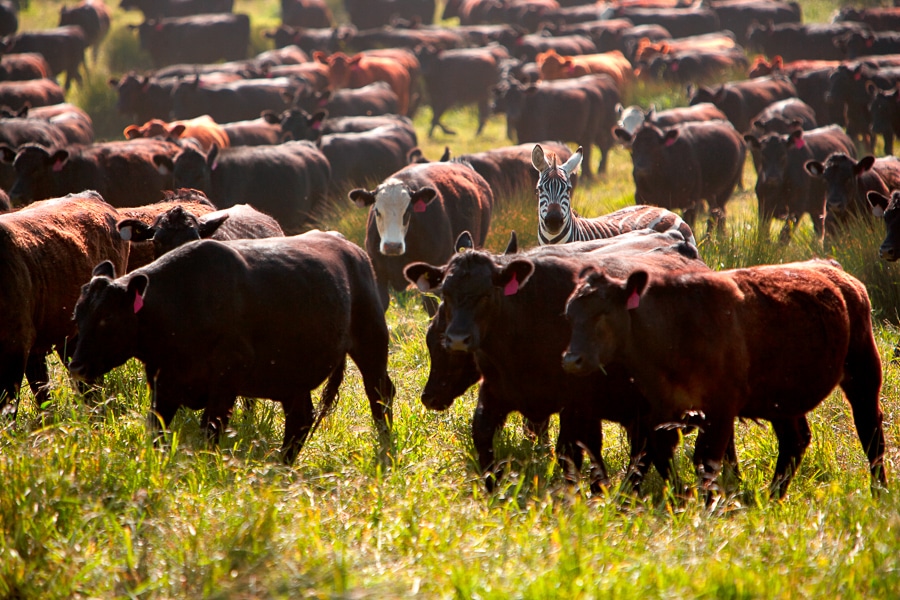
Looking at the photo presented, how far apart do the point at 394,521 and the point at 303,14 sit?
122 ft

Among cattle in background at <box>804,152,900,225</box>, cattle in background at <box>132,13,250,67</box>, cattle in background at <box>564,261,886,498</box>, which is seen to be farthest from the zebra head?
cattle in background at <box>132,13,250,67</box>

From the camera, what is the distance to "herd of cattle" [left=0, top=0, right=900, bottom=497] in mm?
5297

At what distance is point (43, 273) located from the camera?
22.8 feet

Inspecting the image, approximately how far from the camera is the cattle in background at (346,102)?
23.8 metres

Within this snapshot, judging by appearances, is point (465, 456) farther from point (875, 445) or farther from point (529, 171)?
point (529, 171)

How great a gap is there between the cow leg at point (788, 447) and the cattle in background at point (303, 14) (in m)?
36.1

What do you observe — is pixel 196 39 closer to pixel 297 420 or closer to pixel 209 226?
pixel 209 226

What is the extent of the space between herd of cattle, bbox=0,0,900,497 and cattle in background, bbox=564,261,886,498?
12 millimetres

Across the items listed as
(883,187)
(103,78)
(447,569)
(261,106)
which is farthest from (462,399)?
(103,78)

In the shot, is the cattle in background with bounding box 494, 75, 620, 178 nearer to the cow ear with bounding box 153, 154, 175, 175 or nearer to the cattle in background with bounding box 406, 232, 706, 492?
the cow ear with bounding box 153, 154, 175, 175

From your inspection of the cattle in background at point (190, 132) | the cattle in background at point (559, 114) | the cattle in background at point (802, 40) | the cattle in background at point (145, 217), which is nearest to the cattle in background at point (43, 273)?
the cattle in background at point (145, 217)

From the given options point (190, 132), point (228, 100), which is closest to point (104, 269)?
point (190, 132)

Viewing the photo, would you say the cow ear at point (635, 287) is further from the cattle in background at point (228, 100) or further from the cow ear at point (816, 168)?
the cattle in background at point (228, 100)

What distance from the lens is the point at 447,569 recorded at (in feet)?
13.1
